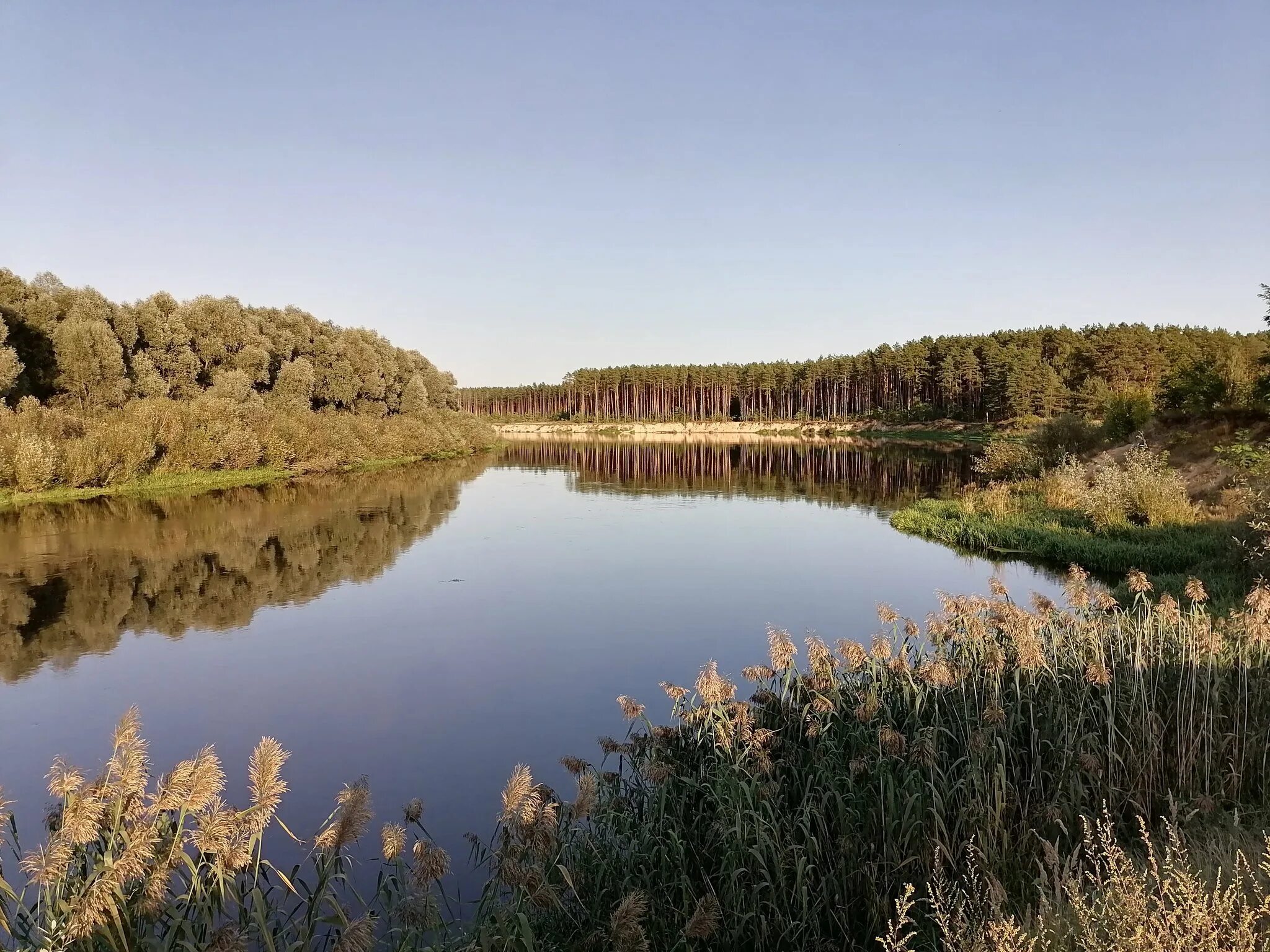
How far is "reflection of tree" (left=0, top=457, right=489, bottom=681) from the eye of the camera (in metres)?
13.9

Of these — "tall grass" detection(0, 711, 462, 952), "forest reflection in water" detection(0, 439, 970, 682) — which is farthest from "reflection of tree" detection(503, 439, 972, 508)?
"tall grass" detection(0, 711, 462, 952)

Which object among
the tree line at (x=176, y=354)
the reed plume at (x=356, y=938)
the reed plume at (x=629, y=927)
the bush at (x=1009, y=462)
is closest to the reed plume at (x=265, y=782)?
the reed plume at (x=356, y=938)

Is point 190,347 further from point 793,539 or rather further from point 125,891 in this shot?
point 125,891

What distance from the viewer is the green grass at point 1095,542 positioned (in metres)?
13.8

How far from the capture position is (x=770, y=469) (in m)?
50.4

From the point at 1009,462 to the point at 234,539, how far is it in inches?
1244

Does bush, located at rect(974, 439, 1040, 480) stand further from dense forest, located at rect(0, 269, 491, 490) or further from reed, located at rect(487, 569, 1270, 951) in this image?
dense forest, located at rect(0, 269, 491, 490)

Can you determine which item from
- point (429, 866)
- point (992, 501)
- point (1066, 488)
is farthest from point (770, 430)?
point (429, 866)

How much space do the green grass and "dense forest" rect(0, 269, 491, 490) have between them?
32.5 meters

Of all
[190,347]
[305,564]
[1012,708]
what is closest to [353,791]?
[1012,708]

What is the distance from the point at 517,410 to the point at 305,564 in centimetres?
14008

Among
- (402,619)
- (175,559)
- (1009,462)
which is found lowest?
(402,619)

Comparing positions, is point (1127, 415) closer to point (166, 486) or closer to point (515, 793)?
point (515, 793)

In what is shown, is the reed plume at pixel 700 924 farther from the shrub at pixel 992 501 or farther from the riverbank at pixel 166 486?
the riverbank at pixel 166 486
